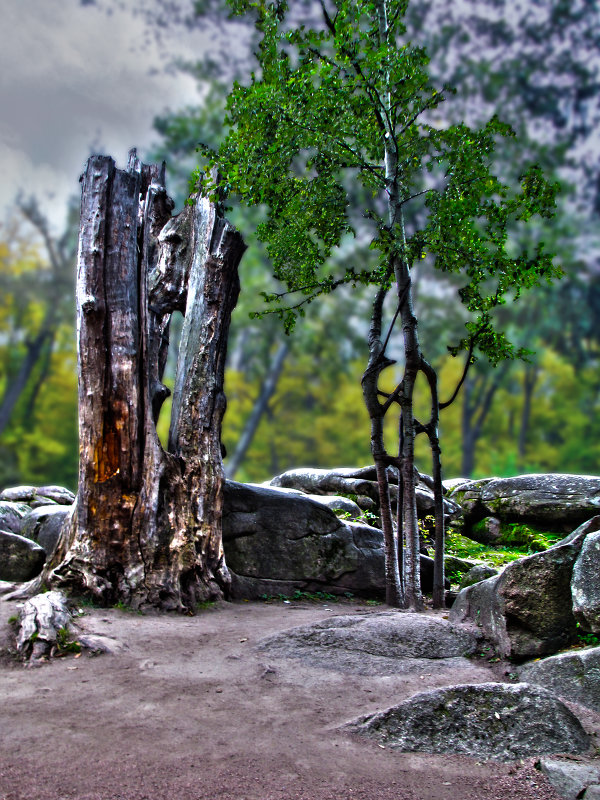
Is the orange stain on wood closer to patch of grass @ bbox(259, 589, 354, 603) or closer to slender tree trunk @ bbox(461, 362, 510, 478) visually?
patch of grass @ bbox(259, 589, 354, 603)

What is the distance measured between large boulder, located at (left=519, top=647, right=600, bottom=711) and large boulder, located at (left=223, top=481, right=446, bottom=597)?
4097 millimetres

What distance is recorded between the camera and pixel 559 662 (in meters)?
4.07

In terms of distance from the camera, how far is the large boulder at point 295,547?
8.00m

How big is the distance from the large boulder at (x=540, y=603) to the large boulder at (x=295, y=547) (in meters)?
3.65

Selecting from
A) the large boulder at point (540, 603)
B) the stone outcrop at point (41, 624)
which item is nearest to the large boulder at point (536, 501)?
the large boulder at point (540, 603)

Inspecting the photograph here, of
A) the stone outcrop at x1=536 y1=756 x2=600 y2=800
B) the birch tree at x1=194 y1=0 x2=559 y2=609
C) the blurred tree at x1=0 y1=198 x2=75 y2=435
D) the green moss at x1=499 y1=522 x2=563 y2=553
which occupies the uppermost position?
the blurred tree at x1=0 y1=198 x2=75 y2=435

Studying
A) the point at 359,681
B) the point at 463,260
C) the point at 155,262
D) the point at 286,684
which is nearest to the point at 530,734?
the point at 359,681

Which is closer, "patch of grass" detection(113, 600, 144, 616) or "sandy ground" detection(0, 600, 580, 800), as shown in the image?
"sandy ground" detection(0, 600, 580, 800)

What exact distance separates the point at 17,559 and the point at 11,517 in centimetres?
146

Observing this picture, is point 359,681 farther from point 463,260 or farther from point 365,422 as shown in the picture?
point 365,422

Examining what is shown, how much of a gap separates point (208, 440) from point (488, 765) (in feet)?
17.3

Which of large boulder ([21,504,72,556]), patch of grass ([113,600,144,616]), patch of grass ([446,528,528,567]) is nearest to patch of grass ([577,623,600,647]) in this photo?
patch of grass ([113,600,144,616])

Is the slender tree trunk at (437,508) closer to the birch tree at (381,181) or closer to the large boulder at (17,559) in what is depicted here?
the birch tree at (381,181)

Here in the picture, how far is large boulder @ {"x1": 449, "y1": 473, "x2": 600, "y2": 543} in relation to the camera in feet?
33.4
